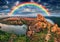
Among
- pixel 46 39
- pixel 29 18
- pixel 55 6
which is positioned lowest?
pixel 46 39

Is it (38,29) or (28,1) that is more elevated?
(28,1)

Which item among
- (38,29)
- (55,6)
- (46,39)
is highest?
(55,6)

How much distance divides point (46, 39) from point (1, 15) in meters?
0.64

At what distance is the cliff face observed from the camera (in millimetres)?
1974

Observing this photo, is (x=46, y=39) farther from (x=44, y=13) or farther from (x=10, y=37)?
(x=10, y=37)

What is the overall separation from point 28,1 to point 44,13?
251 mm

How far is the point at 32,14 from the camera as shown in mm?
1984

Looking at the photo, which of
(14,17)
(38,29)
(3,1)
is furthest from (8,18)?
(38,29)

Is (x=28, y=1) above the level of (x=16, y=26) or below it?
above

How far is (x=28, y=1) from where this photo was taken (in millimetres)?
1982

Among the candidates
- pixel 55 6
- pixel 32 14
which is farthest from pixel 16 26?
pixel 55 6

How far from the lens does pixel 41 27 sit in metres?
1.98

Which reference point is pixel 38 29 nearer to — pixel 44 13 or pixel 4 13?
pixel 44 13

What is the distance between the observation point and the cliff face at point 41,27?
1.97 meters
